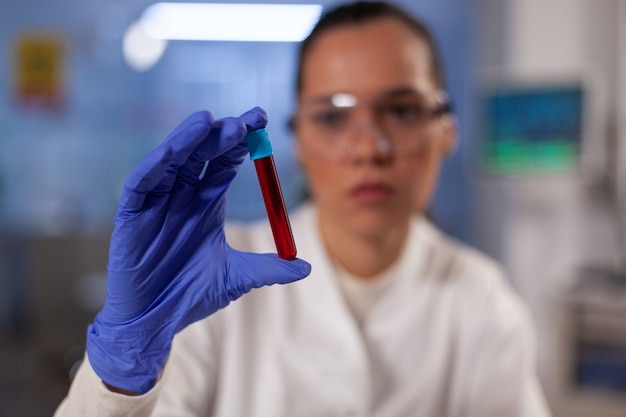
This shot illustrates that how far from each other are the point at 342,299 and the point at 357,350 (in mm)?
93

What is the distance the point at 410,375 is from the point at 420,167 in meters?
0.36

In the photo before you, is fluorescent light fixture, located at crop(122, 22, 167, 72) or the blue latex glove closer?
the blue latex glove

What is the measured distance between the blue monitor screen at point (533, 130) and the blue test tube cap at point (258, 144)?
2668mm

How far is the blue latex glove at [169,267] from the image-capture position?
0.65 metres

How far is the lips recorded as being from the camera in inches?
38.1

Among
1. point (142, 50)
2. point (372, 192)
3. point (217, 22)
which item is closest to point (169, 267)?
point (372, 192)

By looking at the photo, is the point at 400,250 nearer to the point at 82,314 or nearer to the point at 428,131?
the point at 428,131

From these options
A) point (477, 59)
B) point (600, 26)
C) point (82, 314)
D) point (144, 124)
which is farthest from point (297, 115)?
point (144, 124)

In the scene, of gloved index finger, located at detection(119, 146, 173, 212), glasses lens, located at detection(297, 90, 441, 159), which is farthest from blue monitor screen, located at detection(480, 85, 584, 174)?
gloved index finger, located at detection(119, 146, 173, 212)

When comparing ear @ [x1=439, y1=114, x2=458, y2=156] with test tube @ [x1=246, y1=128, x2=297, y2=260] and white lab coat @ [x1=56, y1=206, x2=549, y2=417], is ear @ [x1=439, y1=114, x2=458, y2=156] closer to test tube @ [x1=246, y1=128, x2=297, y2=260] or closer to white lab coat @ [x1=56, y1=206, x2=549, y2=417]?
white lab coat @ [x1=56, y1=206, x2=549, y2=417]

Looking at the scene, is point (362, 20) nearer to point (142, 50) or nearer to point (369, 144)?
point (369, 144)

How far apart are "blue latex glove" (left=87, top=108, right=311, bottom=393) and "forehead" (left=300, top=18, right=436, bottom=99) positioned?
0.33 meters

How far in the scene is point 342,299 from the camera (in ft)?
3.52

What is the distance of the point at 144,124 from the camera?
15.7 feet
